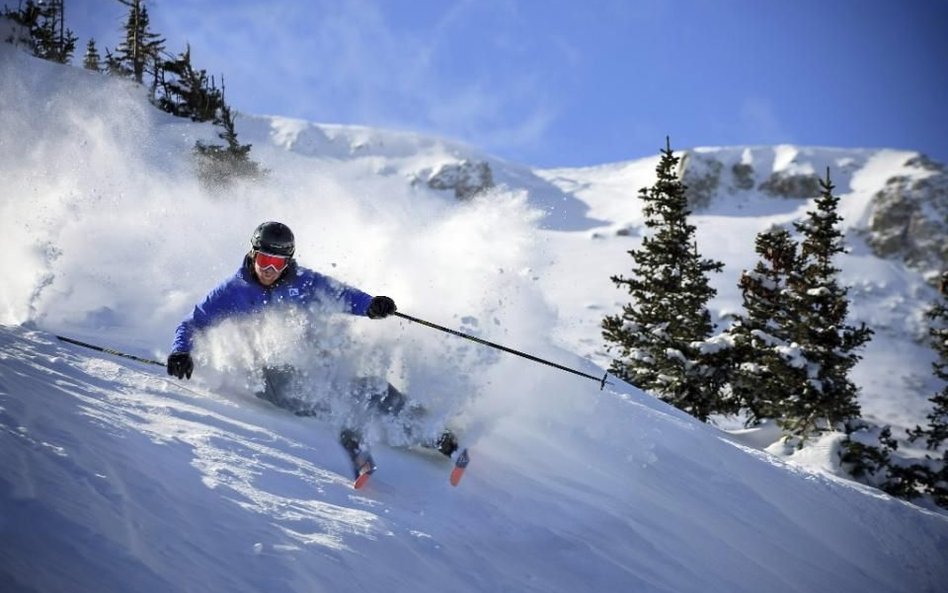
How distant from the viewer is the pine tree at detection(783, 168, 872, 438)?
1221 centimetres

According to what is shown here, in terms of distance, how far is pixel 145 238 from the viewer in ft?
33.2

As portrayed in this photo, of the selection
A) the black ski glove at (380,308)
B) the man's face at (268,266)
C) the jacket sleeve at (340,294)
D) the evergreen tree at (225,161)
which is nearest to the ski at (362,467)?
the black ski glove at (380,308)

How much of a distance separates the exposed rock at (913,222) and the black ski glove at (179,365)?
61.3 m

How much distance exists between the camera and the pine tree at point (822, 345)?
12.2 metres

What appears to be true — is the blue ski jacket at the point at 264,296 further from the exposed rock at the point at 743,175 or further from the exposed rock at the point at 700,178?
the exposed rock at the point at 743,175

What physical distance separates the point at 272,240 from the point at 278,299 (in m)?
0.60

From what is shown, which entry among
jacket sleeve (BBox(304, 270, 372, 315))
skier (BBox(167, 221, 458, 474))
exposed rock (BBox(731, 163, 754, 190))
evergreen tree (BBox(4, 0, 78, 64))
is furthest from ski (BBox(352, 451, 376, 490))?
exposed rock (BBox(731, 163, 754, 190))

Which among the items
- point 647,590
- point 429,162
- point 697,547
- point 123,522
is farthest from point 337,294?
point 429,162

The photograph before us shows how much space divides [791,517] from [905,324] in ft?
143

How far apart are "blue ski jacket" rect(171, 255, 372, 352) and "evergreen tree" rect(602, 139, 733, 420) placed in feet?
34.1

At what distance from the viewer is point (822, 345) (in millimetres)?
12719

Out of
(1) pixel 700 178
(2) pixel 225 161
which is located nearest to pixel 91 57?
(2) pixel 225 161

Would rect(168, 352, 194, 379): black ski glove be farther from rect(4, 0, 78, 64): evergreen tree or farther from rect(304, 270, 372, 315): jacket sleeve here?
rect(4, 0, 78, 64): evergreen tree

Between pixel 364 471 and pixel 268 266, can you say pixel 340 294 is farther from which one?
pixel 364 471
